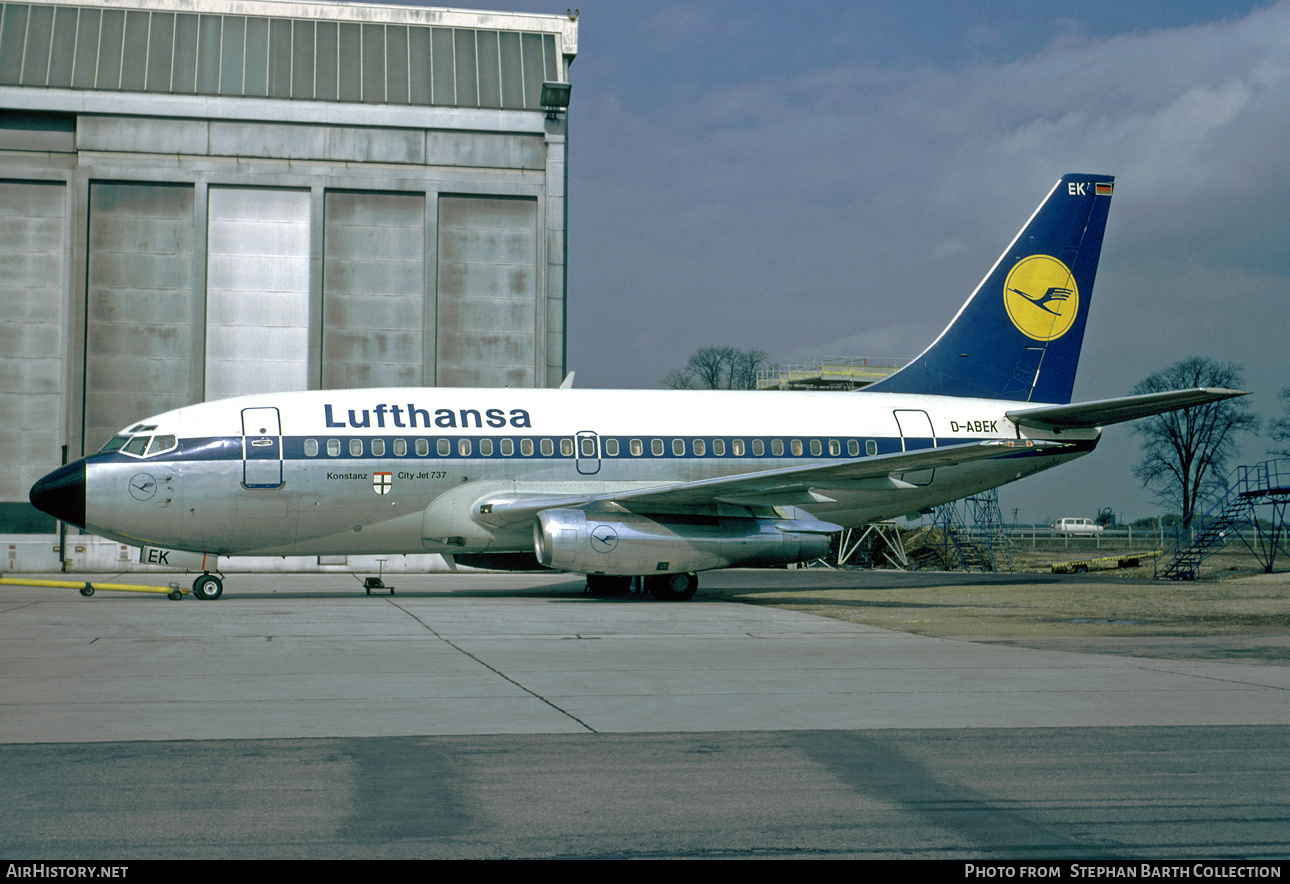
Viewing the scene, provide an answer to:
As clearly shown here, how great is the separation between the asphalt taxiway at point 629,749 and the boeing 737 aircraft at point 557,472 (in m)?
5.54

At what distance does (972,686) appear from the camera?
9.59m

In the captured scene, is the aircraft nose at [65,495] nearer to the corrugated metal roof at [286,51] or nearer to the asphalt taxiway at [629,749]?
the asphalt taxiway at [629,749]

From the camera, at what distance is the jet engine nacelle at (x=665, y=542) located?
18.3 meters

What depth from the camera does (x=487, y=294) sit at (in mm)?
33000

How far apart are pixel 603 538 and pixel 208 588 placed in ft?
23.0

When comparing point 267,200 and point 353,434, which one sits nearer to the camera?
point 353,434

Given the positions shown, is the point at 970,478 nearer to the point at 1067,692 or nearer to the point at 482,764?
the point at 1067,692

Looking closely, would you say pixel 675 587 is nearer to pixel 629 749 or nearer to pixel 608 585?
pixel 608 585

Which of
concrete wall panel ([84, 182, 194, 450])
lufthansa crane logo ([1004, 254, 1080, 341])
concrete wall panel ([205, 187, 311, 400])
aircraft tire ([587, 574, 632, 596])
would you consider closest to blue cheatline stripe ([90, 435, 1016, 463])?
aircraft tire ([587, 574, 632, 596])

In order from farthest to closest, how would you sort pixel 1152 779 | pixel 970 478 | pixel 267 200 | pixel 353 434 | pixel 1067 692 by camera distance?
pixel 267 200, pixel 970 478, pixel 353 434, pixel 1067 692, pixel 1152 779

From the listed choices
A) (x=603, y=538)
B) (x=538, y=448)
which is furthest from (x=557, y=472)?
(x=603, y=538)

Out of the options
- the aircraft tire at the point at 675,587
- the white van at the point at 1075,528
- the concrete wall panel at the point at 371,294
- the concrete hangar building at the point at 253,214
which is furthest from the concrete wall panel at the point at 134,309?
the white van at the point at 1075,528
